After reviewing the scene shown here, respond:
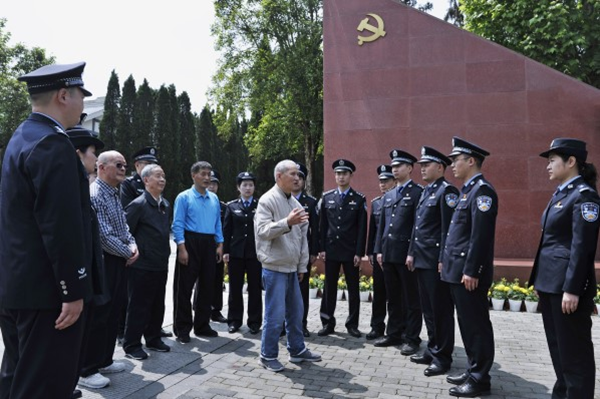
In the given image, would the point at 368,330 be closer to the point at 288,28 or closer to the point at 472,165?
the point at 472,165

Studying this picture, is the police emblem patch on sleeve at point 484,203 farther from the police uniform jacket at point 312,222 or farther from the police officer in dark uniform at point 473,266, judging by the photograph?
the police uniform jacket at point 312,222

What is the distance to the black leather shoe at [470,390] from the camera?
3.89 m

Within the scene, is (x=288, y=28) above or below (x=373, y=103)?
above

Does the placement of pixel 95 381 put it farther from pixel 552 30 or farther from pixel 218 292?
pixel 552 30

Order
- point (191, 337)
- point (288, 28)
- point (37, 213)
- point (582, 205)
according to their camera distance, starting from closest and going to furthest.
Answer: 1. point (37, 213)
2. point (582, 205)
3. point (191, 337)
4. point (288, 28)

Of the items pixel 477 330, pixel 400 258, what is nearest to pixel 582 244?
pixel 477 330

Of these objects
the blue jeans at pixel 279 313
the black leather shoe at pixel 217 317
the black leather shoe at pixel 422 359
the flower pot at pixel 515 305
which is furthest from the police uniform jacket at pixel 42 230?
the flower pot at pixel 515 305

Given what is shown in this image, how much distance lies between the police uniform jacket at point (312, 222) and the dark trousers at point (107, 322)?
8.28 feet

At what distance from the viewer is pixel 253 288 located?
20.1 feet

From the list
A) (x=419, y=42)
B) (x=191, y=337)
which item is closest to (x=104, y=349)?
(x=191, y=337)

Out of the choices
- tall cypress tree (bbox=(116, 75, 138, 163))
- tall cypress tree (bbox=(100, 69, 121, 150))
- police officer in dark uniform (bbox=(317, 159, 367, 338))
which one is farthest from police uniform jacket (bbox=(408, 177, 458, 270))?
tall cypress tree (bbox=(100, 69, 121, 150))

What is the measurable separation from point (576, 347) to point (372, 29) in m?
7.19

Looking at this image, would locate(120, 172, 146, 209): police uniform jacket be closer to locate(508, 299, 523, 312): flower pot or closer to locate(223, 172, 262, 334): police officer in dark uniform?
locate(223, 172, 262, 334): police officer in dark uniform

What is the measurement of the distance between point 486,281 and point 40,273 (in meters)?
3.38
